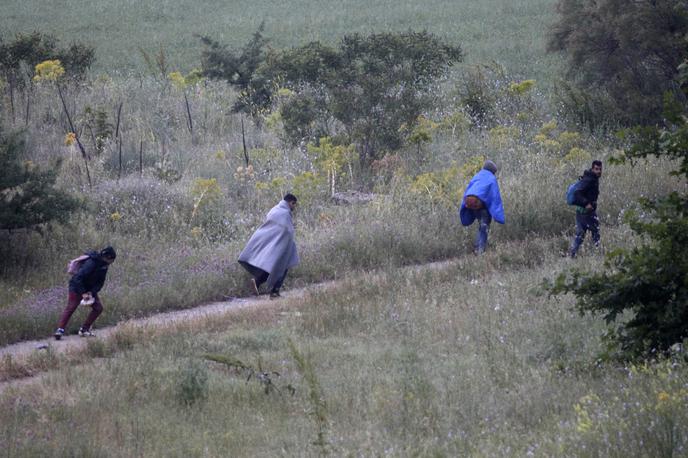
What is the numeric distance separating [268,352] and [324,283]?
4.57m

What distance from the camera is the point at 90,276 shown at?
12.4 meters

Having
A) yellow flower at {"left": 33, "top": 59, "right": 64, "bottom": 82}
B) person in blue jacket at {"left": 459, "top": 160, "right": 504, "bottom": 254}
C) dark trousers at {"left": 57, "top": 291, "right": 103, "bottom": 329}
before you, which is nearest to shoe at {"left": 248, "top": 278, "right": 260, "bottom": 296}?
dark trousers at {"left": 57, "top": 291, "right": 103, "bottom": 329}

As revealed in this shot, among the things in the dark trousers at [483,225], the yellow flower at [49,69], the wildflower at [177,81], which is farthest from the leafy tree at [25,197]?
the wildflower at [177,81]

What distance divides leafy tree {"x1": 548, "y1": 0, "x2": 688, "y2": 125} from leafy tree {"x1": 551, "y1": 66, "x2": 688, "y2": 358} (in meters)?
20.9

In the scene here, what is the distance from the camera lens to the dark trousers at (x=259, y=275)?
1476cm

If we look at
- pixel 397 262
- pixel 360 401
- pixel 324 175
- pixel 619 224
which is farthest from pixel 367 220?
pixel 360 401

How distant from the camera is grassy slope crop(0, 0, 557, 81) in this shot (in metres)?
45.7

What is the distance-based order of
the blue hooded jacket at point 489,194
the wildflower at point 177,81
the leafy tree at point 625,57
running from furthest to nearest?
the leafy tree at point 625,57 < the wildflower at point 177,81 < the blue hooded jacket at point 489,194

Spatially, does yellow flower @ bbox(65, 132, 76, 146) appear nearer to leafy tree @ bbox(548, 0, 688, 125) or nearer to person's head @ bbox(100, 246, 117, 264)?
person's head @ bbox(100, 246, 117, 264)

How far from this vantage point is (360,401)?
8.46 m

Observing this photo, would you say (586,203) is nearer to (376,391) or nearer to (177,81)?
(376,391)

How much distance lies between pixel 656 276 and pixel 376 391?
267 cm

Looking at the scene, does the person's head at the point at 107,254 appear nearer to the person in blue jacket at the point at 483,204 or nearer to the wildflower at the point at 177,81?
the person in blue jacket at the point at 483,204

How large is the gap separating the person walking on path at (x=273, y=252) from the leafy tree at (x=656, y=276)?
7233 mm
